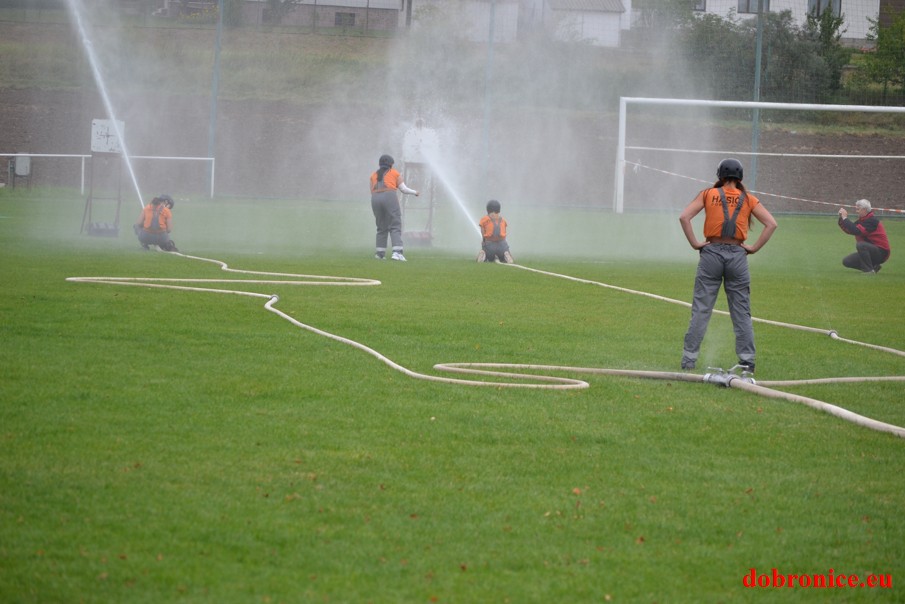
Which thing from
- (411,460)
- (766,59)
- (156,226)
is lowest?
(411,460)

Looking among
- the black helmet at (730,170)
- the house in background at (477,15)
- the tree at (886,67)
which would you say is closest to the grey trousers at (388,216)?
the black helmet at (730,170)

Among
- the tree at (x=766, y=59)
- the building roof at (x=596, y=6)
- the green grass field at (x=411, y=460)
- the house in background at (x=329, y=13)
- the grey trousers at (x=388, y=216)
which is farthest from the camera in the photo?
the house in background at (x=329, y=13)

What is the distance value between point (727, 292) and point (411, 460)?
163 inches

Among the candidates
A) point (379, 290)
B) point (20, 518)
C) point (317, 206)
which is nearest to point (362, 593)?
point (20, 518)

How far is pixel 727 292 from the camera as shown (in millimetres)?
9391

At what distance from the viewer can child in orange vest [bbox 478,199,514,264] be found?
19844mm

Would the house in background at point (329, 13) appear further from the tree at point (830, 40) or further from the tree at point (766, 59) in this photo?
the tree at point (830, 40)

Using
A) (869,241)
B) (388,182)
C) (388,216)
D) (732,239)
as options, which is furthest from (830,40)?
(732,239)

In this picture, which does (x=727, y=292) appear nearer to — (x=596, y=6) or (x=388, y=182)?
(x=388, y=182)

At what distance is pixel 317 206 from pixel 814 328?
1122 inches

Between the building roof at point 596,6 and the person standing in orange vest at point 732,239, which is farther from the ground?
the building roof at point 596,6

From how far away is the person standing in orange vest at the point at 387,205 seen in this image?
1975 cm

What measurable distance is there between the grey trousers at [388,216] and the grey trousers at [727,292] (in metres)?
10.6

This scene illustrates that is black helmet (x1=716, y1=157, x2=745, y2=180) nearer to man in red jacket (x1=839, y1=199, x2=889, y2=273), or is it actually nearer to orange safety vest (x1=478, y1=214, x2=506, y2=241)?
orange safety vest (x1=478, y1=214, x2=506, y2=241)
